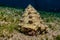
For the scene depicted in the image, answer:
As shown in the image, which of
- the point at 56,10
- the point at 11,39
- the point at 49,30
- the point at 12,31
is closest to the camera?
the point at 11,39

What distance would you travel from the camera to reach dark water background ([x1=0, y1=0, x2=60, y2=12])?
12086mm

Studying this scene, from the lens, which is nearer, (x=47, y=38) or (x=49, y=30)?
(x=47, y=38)

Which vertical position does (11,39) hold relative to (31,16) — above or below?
below

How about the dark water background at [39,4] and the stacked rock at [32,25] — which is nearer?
the stacked rock at [32,25]

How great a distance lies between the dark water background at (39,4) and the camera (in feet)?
39.7

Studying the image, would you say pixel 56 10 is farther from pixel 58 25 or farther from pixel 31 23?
pixel 31 23

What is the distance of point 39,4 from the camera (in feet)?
39.9

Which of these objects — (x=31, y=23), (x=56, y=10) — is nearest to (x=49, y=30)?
(x=31, y=23)

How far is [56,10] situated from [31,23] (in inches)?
234

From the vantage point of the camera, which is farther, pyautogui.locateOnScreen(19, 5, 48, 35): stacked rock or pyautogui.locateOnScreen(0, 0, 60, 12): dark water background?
pyautogui.locateOnScreen(0, 0, 60, 12): dark water background

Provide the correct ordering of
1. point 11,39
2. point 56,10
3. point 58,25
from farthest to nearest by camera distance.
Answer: point 56,10 → point 58,25 → point 11,39

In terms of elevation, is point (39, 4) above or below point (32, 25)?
below

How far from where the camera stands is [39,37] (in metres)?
6.16

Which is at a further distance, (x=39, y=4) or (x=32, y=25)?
(x=39, y=4)
